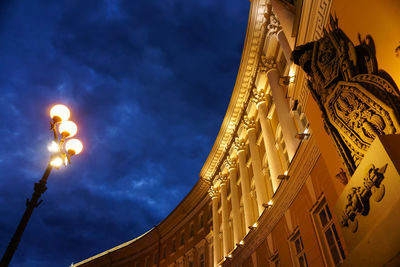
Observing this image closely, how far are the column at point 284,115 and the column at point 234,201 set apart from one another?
8658mm

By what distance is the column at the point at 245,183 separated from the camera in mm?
17855

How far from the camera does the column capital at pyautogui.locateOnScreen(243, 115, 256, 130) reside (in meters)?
20.5

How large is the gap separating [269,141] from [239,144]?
6208 millimetres

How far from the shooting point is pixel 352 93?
463 centimetres

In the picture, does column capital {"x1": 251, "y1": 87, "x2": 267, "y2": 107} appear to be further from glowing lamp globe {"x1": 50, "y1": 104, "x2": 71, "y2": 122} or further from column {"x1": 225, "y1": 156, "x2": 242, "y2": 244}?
glowing lamp globe {"x1": 50, "y1": 104, "x2": 71, "y2": 122}

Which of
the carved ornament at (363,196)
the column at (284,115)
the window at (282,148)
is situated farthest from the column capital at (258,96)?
the carved ornament at (363,196)

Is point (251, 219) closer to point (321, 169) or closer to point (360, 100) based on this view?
point (321, 169)

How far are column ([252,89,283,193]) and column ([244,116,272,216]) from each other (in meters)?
0.68

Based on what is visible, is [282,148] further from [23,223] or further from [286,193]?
[23,223]

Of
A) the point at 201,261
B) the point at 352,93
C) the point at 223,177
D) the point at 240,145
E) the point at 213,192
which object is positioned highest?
the point at 240,145

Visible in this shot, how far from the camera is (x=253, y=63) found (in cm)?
1936

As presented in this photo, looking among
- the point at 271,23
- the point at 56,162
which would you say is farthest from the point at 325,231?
the point at 271,23

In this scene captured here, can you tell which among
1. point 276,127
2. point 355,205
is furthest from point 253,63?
point 355,205

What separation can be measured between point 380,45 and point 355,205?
8.58 ft
